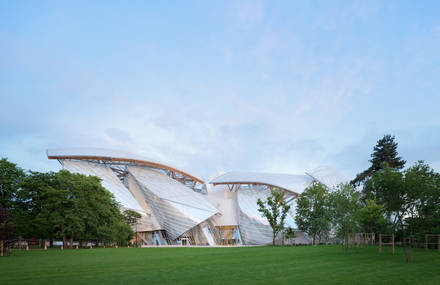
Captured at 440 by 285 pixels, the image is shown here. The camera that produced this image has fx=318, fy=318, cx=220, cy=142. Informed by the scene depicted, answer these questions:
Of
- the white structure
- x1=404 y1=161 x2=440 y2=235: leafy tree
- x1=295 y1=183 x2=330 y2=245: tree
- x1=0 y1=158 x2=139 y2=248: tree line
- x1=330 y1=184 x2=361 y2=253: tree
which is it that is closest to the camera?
x1=330 y1=184 x2=361 y2=253: tree

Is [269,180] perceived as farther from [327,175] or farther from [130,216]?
[130,216]

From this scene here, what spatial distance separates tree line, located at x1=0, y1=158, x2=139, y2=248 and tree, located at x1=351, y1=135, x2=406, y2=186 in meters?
36.3

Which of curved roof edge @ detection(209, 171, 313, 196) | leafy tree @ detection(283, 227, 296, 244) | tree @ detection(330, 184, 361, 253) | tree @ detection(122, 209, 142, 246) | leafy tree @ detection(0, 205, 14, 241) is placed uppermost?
curved roof edge @ detection(209, 171, 313, 196)

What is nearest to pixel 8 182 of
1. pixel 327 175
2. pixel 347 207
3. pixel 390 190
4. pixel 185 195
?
pixel 185 195

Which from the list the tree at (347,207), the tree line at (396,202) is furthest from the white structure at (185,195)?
the tree at (347,207)

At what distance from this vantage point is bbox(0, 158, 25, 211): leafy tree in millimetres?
36312

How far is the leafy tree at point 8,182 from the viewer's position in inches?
1430

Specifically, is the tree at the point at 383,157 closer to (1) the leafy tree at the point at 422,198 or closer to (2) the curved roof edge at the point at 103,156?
(1) the leafy tree at the point at 422,198

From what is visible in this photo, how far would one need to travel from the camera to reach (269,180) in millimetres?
66812

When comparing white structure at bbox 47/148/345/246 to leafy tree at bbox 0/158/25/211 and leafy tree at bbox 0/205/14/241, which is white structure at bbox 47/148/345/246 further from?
leafy tree at bbox 0/205/14/241

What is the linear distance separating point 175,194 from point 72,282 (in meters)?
46.4

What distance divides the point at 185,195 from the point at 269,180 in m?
19.2

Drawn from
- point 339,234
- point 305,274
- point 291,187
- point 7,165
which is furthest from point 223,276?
point 291,187

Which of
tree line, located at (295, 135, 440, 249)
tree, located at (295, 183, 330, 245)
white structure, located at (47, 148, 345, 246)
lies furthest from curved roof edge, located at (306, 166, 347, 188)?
tree line, located at (295, 135, 440, 249)
